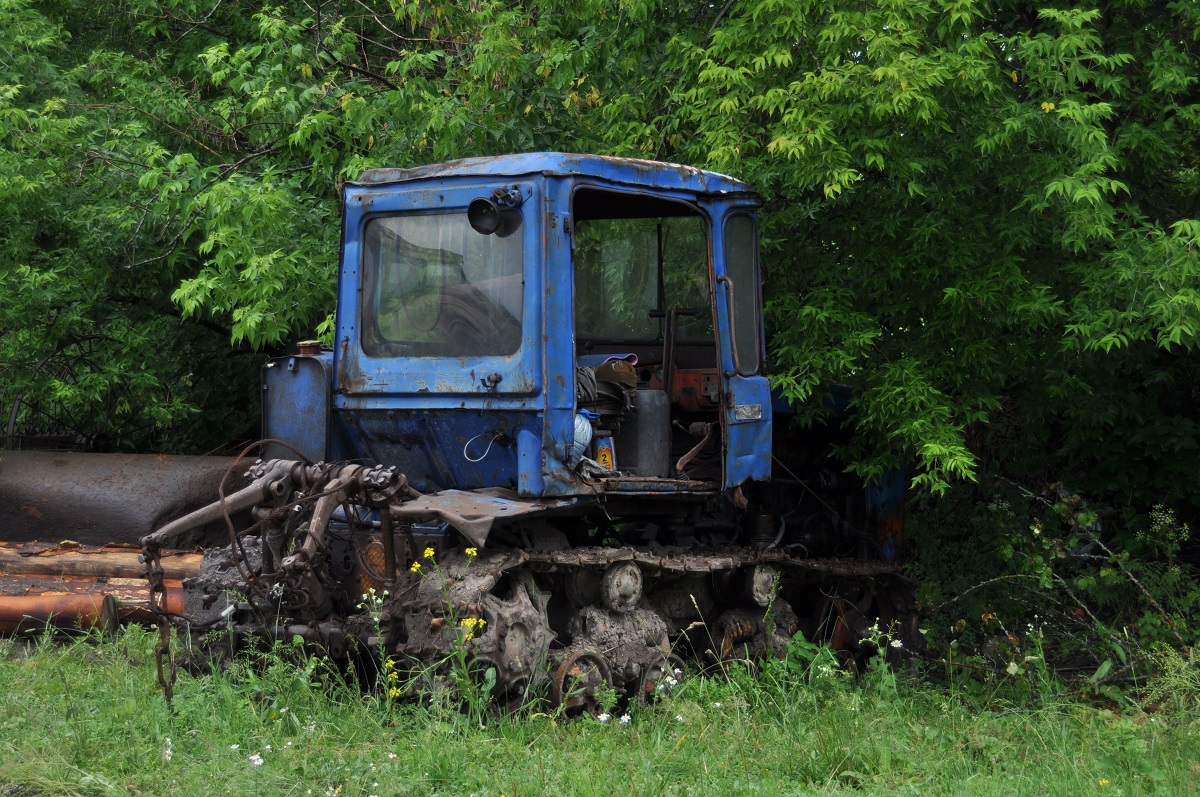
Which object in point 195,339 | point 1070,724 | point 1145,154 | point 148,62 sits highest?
point 148,62

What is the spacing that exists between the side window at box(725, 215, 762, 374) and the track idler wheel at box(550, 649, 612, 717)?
6.04ft

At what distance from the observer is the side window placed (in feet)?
23.4

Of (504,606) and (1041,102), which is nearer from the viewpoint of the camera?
(504,606)

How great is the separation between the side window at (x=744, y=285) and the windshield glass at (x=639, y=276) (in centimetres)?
43

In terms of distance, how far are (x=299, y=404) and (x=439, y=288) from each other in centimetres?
100

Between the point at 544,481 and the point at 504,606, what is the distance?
0.59 metres

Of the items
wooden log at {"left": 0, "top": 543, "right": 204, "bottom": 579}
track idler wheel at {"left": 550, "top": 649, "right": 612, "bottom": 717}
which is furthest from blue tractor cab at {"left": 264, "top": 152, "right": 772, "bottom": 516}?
wooden log at {"left": 0, "top": 543, "right": 204, "bottom": 579}

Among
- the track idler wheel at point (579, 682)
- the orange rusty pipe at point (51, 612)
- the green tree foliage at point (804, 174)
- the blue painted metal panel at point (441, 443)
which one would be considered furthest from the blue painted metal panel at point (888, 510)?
the orange rusty pipe at point (51, 612)

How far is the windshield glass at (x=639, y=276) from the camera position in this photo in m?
7.76

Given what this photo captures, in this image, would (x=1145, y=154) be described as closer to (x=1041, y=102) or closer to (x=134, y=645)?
(x=1041, y=102)

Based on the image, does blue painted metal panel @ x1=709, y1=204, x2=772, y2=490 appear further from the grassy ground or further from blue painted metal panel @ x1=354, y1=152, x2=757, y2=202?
the grassy ground

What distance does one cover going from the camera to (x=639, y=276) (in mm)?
7887

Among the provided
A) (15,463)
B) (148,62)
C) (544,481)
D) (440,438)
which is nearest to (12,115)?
(148,62)

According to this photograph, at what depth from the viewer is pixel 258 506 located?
6.20m
